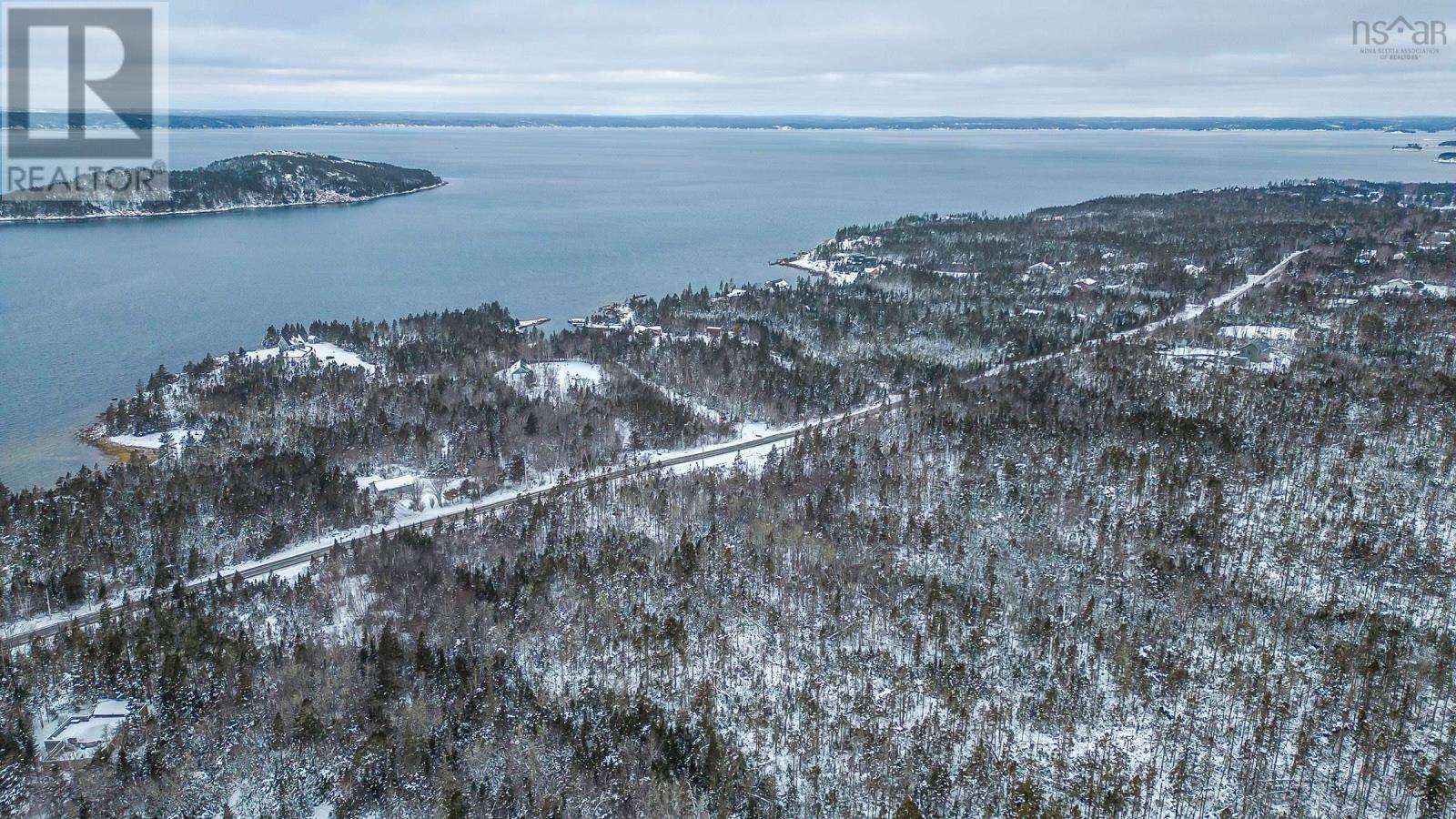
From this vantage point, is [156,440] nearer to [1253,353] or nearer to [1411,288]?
[1253,353]

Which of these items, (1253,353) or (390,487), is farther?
(1253,353)

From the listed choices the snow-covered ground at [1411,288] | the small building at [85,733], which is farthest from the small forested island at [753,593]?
the snow-covered ground at [1411,288]

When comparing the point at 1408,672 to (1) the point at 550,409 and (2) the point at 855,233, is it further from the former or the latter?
(2) the point at 855,233

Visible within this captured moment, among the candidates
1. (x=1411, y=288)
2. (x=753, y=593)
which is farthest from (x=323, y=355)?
(x=1411, y=288)

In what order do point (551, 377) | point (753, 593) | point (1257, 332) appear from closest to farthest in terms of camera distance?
point (753, 593) → point (551, 377) → point (1257, 332)

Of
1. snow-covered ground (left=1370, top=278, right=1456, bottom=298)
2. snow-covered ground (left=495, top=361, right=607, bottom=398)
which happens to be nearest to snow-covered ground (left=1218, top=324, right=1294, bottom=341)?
snow-covered ground (left=1370, top=278, right=1456, bottom=298)
